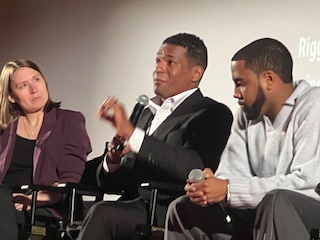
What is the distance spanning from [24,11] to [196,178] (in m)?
2.14

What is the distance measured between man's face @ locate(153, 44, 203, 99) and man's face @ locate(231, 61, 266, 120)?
1.40ft

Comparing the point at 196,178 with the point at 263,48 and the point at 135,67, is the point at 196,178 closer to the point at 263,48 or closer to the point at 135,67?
the point at 263,48

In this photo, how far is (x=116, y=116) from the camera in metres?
2.44

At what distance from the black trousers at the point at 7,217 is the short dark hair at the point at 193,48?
33.9 inches

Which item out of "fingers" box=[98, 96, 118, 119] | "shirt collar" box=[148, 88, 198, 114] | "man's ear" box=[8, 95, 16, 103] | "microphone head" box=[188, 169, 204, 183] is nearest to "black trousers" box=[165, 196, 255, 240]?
"microphone head" box=[188, 169, 204, 183]

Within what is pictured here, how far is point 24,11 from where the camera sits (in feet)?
13.0

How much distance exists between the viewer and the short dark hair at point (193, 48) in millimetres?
2895

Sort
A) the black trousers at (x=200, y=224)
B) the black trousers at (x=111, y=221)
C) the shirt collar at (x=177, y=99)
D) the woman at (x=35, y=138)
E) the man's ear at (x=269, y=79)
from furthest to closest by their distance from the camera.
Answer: the woman at (x=35, y=138) < the shirt collar at (x=177, y=99) < the black trousers at (x=111, y=221) < the man's ear at (x=269, y=79) < the black trousers at (x=200, y=224)

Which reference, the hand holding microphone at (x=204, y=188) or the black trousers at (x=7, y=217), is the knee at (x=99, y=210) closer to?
the black trousers at (x=7, y=217)

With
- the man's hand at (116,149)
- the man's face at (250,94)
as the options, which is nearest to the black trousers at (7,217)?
the man's hand at (116,149)

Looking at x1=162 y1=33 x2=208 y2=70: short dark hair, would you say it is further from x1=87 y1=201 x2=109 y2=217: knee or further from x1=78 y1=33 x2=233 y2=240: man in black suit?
x1=87 y1=201 x2=109 y2=217: knee

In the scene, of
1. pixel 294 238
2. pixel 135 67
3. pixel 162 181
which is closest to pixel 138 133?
pixel 162 181

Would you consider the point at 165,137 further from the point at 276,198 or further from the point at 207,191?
the point at 276,198

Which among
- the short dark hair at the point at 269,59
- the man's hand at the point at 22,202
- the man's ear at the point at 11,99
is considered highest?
the short dark hair at the point at 269,59
